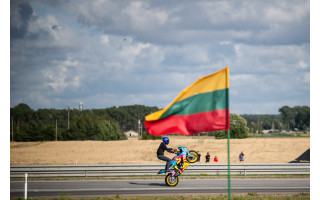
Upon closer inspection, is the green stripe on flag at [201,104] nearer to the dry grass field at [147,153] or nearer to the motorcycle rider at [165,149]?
the motorcycle rider at [165,149]

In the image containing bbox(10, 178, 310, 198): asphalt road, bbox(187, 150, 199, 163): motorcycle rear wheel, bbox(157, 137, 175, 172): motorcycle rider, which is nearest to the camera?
bbox(10, 178, 310, 198): asphalt road

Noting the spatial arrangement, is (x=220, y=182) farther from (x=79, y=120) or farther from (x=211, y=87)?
(x=79, y=120)

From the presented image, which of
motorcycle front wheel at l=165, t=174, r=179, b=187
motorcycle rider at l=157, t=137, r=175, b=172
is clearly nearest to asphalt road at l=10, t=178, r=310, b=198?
motorcycle front wheel at l=165, t=174, r=179, b=187

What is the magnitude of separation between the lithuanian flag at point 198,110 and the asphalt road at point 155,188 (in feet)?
20.5

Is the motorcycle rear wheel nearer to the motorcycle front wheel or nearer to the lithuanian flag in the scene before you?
the motorcycle front wheel

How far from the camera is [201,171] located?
24.8 metres

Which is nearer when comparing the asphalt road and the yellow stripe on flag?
the yellow stripe on flag

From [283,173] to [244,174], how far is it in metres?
2.38

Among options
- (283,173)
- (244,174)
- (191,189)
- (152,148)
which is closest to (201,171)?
(244,174)

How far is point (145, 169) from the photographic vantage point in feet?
80.4

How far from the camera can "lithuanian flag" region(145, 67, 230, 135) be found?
1093 centimetres

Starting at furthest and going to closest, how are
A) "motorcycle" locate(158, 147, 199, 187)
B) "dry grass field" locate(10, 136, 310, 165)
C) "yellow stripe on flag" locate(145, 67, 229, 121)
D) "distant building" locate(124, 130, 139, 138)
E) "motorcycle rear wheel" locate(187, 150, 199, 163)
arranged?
"distant building" locate(124, 130, 139, 138) < "dry grass field" locate(10, 136, 310, 165) < "motorcycle rear wheel" locate(187, 150, 199, 163) < "motorcycle" locate(158, 147, 199, 187) < "yellow stripe on flag" locate(145, 67, 229, 121)

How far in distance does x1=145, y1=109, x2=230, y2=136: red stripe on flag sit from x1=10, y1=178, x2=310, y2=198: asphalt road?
20.2ft

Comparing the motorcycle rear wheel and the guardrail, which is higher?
the motorcycle rear wheel
